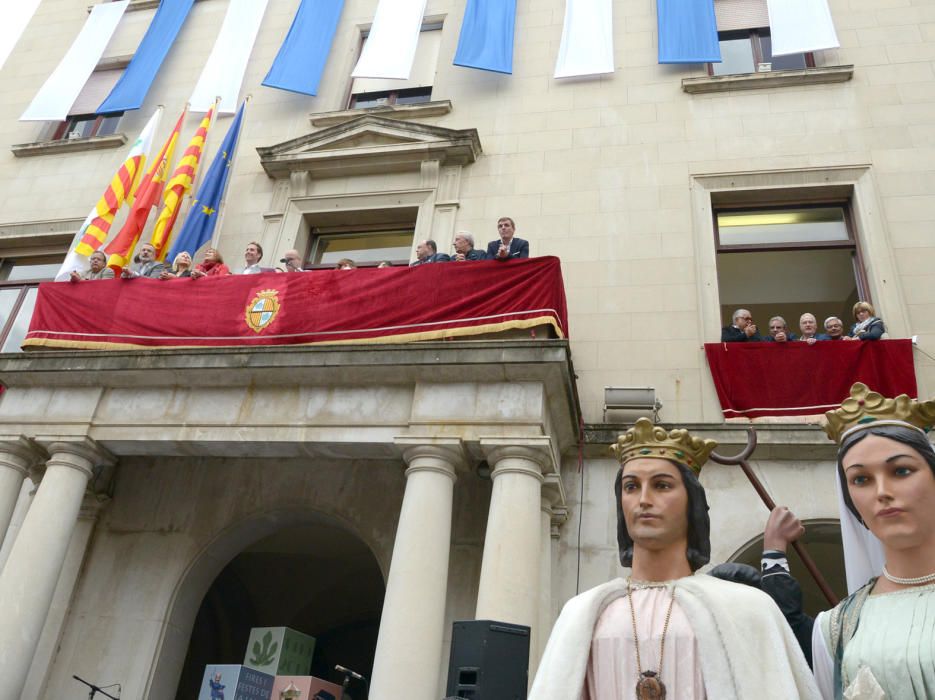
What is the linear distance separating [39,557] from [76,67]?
452 inches

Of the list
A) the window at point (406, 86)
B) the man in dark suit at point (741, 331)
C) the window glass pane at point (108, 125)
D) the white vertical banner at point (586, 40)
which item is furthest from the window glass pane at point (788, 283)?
the window glass pane at point (108, 125)

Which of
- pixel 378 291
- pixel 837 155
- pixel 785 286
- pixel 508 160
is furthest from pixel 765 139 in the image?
pixel 378 291

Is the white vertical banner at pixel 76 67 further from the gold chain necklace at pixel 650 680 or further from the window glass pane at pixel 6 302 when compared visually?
the gold chain necklace at pixel 650 680

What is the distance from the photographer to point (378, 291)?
934cm

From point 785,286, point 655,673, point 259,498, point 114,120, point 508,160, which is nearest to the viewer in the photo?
point 655,673

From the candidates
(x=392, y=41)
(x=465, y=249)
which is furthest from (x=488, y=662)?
(x=392, y=41)

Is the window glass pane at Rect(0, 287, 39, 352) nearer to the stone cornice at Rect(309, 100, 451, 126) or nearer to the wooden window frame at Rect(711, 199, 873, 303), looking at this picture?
the stone cornice at Rect(309, 100, 451, 126)

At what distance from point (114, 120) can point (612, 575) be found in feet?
44.3

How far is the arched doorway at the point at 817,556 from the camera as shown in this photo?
29.3 feet

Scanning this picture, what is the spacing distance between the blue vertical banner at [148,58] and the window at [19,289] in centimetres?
311

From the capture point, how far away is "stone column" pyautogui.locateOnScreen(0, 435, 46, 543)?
9.07 metres

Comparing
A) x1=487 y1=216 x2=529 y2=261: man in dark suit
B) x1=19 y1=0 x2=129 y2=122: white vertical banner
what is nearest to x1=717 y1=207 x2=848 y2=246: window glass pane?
x1=487 y1=216 x2=529 y2=261: man in dark suit

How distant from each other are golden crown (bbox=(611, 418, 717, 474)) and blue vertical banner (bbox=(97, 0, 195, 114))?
45.8 ft

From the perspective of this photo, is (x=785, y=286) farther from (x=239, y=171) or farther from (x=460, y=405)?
(x=239, y=171)
